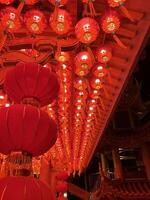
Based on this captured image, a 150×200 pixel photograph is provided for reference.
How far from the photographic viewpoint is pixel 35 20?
9.16ft

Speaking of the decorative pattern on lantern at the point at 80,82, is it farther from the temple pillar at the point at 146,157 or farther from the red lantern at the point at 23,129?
the temple pillar at the point at 146,157

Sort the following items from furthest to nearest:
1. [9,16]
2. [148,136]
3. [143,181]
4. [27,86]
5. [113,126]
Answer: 1. [113,126]
2. [148,136]
3. [143,181]
4. [9,16]
5. [27,86]

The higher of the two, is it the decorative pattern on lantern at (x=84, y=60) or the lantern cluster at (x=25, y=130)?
the decorative pattern on lantern at (x=84, y=60)

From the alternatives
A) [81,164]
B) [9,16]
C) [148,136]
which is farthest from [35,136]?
[148,136]

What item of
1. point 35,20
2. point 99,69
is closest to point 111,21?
point 35,20

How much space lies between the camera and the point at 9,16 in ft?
8.77

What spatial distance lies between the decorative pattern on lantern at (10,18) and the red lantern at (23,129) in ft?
3.53

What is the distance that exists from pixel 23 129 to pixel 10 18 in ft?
4.48

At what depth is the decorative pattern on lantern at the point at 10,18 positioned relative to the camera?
2.66 metres

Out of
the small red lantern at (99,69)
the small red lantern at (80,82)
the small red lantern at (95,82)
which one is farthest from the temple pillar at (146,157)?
the small red lantern at (99,69)

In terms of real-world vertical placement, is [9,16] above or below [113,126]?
below

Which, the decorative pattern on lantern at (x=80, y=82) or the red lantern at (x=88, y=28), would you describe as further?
the decorative pattern on lantern at (x=80, y=82)

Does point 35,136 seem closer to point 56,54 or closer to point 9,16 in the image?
point 9,16

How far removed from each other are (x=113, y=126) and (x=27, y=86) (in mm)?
11678
